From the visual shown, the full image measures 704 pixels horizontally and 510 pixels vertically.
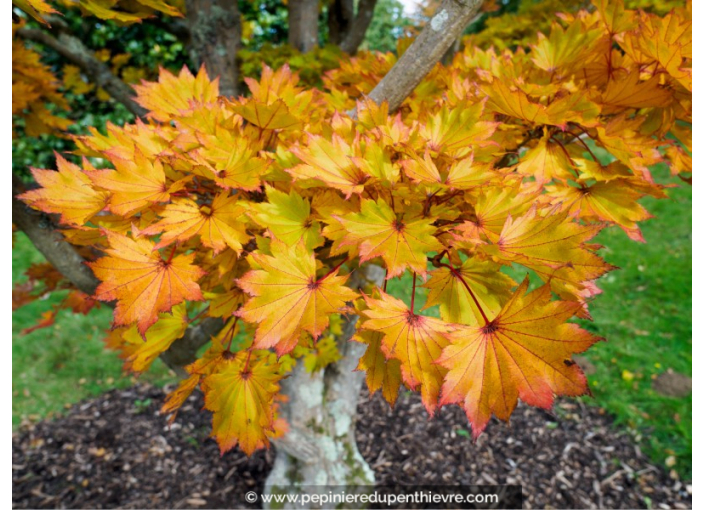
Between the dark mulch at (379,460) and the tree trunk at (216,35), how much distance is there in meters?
1.99

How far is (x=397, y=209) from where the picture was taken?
784 mm

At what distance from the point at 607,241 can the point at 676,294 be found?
0.92 metres

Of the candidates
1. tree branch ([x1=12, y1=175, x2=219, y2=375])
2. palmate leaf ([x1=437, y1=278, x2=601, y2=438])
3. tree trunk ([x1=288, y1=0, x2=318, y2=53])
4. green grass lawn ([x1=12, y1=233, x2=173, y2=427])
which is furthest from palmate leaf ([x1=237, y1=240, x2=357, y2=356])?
green grass lawn ([x1=12, y1=233, x2=173, y2=427])

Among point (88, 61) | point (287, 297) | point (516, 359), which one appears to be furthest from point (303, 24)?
point (516, 359)

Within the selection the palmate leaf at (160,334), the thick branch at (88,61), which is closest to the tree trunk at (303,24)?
the thick branch at (88,61)

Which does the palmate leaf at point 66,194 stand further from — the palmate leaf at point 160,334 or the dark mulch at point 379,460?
the dark mulch at point 379,460

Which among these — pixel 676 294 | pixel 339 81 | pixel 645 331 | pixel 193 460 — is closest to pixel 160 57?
pixel 339 81

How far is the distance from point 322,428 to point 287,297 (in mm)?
1437

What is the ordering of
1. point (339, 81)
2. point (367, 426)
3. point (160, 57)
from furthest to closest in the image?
1. point (160, 57)
2. point (367, 426)
3. point (339, 81)

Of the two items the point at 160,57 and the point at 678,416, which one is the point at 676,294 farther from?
the point at 160,57

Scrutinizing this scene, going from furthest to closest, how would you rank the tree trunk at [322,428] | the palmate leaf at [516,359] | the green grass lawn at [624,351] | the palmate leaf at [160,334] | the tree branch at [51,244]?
the green grass lawn at [624,351], the tree trunk at [322,428], the tree branch at [51,244], the palmate leaf at [160,334], the palmate leaf at [516,359]

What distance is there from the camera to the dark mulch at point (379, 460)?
7.01ft

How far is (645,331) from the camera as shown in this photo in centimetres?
308

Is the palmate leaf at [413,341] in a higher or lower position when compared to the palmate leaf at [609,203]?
lower
